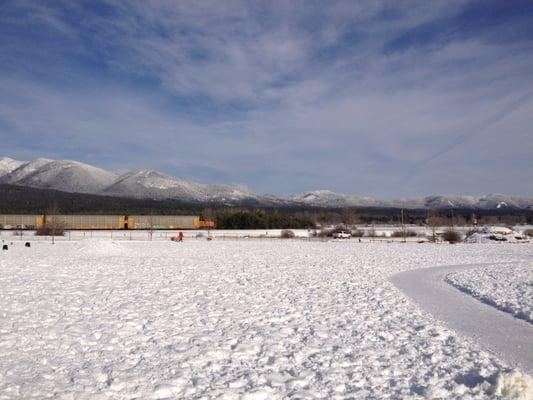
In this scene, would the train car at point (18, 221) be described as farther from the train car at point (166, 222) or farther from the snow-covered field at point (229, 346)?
the snow-covered field at point (229, 346)

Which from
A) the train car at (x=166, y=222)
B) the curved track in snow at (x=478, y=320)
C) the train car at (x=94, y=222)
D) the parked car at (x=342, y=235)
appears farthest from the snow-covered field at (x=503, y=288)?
the train car at (x=94, y=222)

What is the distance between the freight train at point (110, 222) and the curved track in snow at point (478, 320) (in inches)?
3125

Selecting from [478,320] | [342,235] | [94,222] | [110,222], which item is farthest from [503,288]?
[94,222]

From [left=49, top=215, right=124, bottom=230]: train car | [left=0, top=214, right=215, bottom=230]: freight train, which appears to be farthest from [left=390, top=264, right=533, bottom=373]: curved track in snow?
[left=49, top=215, right=124, bottom=230]: train car

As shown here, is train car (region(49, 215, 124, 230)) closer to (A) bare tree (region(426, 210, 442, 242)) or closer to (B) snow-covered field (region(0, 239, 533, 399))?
(A) bare tree (region(426, 210, 442, 242))

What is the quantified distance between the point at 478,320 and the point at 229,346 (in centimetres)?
683

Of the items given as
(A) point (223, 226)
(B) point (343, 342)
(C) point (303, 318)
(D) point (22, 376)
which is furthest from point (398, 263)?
(A) point (223, 226)

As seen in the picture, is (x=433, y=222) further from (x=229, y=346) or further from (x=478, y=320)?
(x=229, y=346)

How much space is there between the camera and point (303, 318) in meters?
11.6

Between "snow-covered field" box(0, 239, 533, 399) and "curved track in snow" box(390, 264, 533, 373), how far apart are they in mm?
571

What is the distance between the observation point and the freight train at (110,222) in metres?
96.4

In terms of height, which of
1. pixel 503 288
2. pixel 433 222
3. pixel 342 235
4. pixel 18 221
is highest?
pixel 18 221

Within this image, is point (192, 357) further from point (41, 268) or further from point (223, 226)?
point (223, 226)

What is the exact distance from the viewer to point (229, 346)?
8977 millimetres
